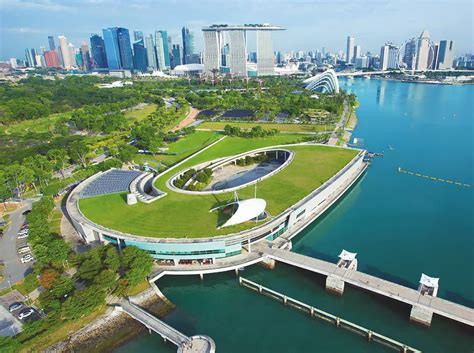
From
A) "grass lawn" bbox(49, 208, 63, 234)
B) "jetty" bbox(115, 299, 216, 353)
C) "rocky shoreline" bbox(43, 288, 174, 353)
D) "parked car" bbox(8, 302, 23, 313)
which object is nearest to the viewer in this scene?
"jetty" bbox(115, 299, 216, 353)

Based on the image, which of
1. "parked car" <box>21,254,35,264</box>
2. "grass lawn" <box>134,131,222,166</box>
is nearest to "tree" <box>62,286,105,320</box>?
"parked car" <box>21,254,35,264</box>

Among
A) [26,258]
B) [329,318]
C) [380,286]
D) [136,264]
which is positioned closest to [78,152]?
[26,258]

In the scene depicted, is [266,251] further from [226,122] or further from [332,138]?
[226,122]

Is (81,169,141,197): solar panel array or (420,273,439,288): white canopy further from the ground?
(81,169,141,197): solar panel array

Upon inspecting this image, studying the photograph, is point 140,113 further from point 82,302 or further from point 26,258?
point 82,302

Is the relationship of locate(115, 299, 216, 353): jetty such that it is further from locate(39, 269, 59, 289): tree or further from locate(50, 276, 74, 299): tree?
locate(39, 269, 59, 289): tree

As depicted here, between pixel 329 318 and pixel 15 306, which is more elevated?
pixel 15 306

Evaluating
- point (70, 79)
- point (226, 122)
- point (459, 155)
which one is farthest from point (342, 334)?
point (70, 79)
